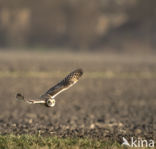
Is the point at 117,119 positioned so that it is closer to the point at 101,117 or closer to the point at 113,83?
the point at 101,117

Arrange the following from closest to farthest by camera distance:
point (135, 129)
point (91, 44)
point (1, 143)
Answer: point (1, 143) → point (135, 129) → point (91, 44)

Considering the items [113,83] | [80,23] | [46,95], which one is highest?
[80,23]

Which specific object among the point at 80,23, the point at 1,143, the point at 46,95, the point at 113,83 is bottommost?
the point at 1,143

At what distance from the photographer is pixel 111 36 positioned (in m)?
85.3

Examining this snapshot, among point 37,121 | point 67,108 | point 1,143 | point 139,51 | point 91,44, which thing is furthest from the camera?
point 91,44

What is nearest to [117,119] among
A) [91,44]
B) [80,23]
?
[91,44]

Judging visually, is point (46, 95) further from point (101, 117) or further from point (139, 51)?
point (139, 51)

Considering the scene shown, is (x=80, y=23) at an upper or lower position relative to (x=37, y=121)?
upper

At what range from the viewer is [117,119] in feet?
41.9

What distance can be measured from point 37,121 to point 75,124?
3.01 ft

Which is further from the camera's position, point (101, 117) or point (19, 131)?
point (101, 117)

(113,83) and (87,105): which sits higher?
(113,83)

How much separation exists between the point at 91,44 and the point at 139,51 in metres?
10.1

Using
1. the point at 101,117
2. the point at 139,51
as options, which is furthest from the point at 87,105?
the point at 139,51
